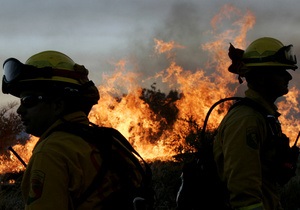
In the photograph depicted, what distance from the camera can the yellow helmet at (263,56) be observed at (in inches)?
160

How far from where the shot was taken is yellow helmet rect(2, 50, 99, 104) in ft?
9.09

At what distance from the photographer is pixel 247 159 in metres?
3.40

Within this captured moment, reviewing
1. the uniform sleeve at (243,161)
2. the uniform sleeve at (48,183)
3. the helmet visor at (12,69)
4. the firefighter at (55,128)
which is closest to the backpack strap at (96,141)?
the firefighter at (55,128)

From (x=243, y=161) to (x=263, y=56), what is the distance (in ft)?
3.58

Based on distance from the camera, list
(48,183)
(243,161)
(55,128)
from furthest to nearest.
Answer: (243,161), (55,128), (48,183)

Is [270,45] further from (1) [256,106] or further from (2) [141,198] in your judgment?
(2) [141,198]

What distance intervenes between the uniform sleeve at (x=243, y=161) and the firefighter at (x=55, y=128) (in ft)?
3.36

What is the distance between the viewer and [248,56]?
13.6ft

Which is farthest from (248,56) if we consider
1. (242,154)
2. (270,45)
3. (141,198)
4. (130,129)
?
(130,129)

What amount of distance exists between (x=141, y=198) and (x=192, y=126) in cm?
1763

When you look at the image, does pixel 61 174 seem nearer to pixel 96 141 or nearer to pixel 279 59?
pixel 96 141

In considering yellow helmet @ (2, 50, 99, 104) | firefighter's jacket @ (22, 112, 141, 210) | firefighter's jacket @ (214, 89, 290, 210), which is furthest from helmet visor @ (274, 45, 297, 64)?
firefighter's jacket @ (22, 112, 141, 210)

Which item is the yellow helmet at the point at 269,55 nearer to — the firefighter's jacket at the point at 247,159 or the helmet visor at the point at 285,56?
the helmet visor at the point at 285,56

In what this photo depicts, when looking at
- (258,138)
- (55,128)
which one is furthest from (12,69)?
(258,138)
